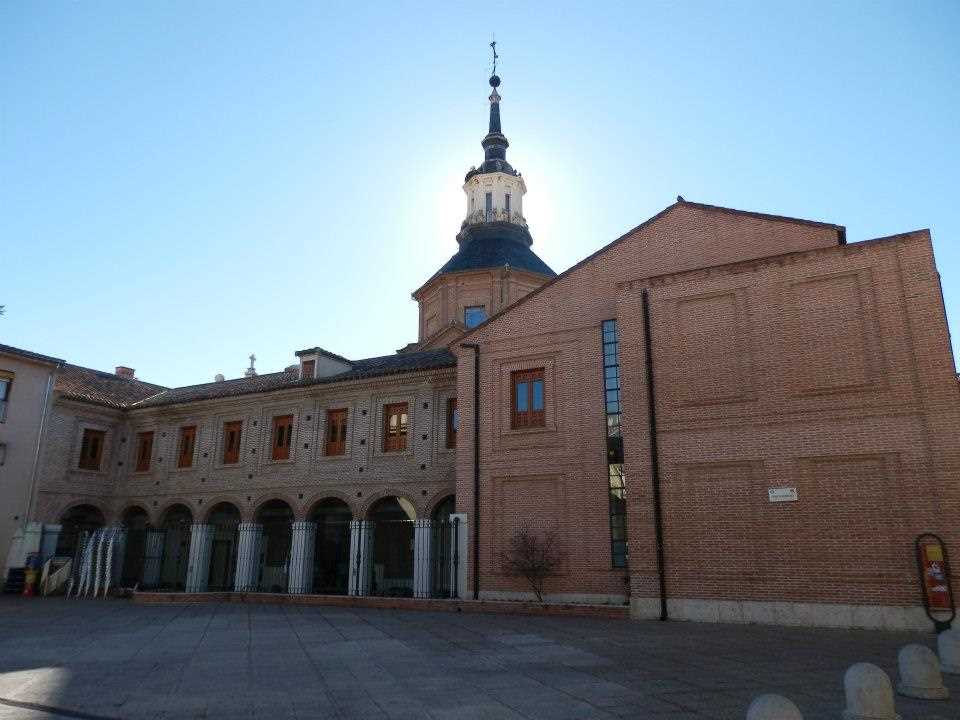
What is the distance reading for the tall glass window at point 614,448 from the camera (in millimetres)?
15375

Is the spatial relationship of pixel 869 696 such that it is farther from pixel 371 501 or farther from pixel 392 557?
pixel 392 557

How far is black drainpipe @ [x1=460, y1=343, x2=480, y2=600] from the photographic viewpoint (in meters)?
16.7

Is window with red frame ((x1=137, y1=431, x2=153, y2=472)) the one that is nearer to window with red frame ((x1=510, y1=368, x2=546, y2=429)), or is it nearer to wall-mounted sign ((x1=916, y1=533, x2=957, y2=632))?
window with red frame ((x1=510, y1=368, x2=546, y2=429))

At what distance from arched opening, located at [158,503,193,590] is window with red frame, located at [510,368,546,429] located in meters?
14.9

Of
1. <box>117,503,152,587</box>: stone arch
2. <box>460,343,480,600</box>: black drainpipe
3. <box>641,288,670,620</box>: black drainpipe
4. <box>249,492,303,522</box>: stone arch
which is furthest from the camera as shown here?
<box>117,503,152,587</box>: stone arch

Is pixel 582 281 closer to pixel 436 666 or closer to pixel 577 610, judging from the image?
pixel 577 610

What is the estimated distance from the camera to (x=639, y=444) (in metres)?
14.5

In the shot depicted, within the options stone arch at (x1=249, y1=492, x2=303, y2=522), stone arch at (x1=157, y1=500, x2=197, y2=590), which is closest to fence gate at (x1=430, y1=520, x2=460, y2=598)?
stone arch at (x1=249, y1=492, x2=303, y2=522)

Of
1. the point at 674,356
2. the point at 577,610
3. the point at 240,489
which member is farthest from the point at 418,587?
the point at 674,356

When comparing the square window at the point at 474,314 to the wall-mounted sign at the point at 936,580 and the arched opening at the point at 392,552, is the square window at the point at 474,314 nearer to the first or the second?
the arched opening at the point at 392,552

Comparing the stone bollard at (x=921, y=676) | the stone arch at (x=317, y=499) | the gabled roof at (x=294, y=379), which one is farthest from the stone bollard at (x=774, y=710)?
the stone arch at (x=317, y=499)

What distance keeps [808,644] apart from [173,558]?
79.0 ft

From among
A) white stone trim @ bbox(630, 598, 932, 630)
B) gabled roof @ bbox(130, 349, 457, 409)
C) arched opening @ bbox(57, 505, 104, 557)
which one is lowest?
white stone trim @ bbox(630, 598, 932, 630)

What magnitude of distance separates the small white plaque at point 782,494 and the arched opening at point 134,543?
22.3 metres
